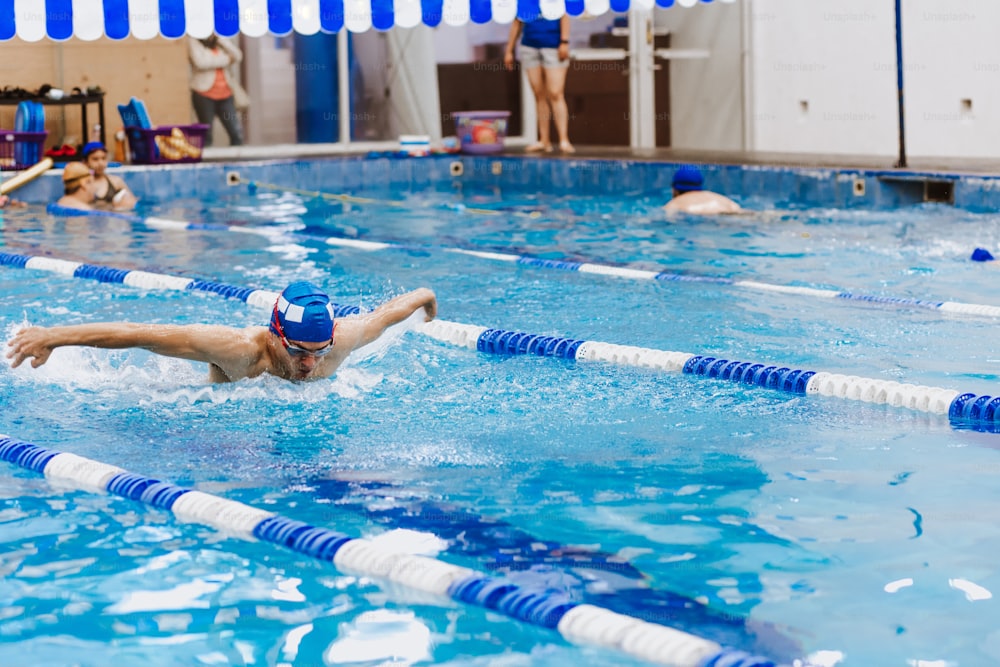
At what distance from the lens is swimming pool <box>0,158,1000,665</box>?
3.09m

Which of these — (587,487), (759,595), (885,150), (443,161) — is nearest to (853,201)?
(885,150)

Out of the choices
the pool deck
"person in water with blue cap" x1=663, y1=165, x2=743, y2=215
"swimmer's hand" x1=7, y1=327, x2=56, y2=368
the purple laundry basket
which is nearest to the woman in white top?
the pool deck

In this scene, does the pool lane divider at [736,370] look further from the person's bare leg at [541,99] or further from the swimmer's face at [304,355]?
the person's bare leg at [541,99]

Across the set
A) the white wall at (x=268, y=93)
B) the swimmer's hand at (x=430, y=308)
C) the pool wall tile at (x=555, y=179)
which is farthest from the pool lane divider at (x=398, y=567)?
the white wall at (x=268, y=93)

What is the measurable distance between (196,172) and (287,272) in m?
5.43

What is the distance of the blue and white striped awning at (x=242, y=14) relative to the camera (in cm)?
1035

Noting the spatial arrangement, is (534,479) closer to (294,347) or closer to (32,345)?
(294,347)

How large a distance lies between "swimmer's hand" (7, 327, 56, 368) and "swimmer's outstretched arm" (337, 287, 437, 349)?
47.3 inches

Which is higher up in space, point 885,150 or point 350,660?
point 885,150

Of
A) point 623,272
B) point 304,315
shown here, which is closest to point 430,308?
point 304,315

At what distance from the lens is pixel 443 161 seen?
1463cm

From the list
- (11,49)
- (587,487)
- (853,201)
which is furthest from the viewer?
(11,49)

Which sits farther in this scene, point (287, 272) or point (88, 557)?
point (287, 272)

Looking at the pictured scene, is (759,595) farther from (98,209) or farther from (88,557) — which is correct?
(98,209)
